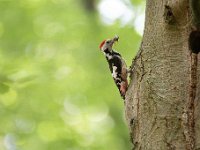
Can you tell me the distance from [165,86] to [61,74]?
14.4 feet

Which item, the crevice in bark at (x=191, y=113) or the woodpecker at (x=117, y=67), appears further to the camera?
the woodpecker at (x=117, y=67)

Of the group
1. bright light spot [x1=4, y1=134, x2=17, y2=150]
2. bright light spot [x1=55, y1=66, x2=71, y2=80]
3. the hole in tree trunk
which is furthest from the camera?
bright light spot [x1=55, y1=66, x2=71, y2=80]

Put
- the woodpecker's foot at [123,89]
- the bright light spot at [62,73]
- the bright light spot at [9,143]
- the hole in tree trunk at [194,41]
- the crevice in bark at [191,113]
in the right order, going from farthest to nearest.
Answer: the bright light spot at [62,73], the bright light spot at [9,143], the woodpecker's foot at [123,89], the hole in tree trunk at [194,41], the crevice in bark at [191,113]

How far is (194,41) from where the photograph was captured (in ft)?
7.06

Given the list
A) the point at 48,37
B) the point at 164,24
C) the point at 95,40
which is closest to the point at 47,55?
the point at 48,37

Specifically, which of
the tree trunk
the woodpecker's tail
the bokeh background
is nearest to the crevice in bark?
the tree trunk

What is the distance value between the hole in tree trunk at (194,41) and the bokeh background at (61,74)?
12.3 ft

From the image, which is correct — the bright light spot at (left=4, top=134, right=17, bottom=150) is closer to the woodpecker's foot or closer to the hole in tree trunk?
the woodpecker's foot

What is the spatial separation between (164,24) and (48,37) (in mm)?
4517

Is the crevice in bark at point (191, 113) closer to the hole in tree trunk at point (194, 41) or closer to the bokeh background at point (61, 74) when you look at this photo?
the hole in tree trunk at point (194, 41)

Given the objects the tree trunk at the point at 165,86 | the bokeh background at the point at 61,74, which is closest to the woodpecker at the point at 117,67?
the tree trunk at the point at 165,86

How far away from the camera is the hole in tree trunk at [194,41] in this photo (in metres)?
2.13

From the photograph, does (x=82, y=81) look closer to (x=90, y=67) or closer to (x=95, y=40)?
(x=90, y=67)

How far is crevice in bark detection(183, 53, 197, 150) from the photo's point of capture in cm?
199
